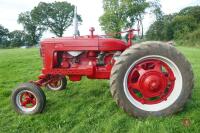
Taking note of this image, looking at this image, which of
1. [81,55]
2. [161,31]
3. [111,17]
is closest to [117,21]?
[111,17]

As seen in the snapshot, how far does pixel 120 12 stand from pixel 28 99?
46764 millimetres

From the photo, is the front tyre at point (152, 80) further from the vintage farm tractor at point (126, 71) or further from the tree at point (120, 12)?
the tree at point (120, 12)

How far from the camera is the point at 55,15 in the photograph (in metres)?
72.5

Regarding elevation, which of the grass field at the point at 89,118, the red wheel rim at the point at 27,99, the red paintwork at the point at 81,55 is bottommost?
the grass field at the point at 89,118

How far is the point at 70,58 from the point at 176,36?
43.5m

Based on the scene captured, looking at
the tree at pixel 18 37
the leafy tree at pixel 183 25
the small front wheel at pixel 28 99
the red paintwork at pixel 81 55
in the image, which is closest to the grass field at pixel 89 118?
the small front wheel at pixel 28 99

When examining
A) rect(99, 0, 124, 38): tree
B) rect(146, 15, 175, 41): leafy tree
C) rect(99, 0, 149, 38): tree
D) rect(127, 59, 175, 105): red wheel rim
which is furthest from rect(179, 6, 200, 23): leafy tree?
rect(127, 59, 175, 105): red wheel rim

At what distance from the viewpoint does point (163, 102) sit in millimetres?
4488

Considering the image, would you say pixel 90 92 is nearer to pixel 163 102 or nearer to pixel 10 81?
pixel 163 102

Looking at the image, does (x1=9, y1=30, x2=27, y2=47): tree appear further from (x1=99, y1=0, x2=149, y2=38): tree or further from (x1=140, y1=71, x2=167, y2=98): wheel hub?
(x1=140, y1=71, x2=167, y2=98): wheel hub

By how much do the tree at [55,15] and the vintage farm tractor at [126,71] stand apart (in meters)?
65.1

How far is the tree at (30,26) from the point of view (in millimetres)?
70125

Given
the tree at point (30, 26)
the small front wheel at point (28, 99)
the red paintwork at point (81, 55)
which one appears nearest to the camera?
the small front wheel at point (28, 99)

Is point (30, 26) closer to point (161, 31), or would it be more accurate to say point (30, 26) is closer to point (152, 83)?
point (161, 31)
